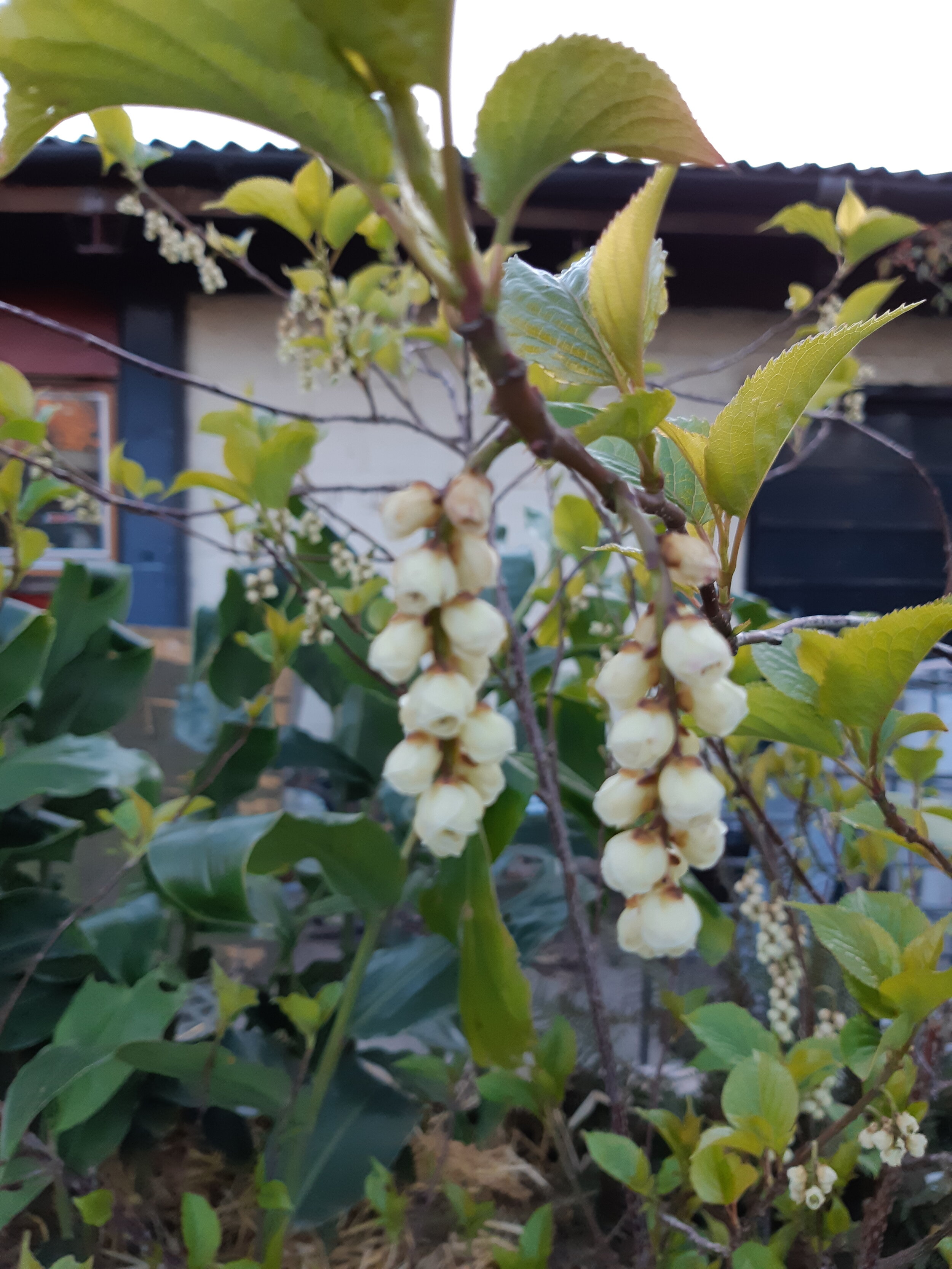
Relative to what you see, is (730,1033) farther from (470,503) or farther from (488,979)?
(470,503)

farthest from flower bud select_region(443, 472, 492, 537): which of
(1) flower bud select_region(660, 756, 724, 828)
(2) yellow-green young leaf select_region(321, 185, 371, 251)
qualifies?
(2) yellow-green young leaf select_region(321, 185, 371, 251)

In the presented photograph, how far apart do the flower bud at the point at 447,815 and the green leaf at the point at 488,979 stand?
22 centimetres

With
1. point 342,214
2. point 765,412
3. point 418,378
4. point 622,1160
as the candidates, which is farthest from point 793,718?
point 418,378

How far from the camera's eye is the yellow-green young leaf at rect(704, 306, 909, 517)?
297 mm

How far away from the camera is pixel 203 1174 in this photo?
1075 mm

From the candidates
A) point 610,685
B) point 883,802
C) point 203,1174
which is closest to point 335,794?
point 203,1174

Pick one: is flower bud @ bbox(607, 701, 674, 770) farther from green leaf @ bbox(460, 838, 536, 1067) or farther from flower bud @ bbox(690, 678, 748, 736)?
green leaf @ bbox(460, 838, 536, 1067)

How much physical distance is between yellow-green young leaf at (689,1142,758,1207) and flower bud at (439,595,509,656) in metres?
0.50

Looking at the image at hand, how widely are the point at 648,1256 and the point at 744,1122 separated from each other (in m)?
0.28

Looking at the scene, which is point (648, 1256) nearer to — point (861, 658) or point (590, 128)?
point (861, 658)

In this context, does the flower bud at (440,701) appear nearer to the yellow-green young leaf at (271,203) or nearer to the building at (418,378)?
the yellow-green young leaf at (271,203)

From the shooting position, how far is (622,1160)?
0.64m

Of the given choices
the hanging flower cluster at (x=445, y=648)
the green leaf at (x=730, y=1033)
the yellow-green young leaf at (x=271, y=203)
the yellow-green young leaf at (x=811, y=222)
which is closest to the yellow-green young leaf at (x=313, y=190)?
the yellow-green young leaf at (x=271, y=203)

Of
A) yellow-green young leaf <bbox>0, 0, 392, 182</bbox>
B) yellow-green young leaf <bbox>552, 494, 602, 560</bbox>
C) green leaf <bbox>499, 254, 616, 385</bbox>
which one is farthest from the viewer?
yellow-green young leaf <bbox>552, 494, 602, 560</bbox>
